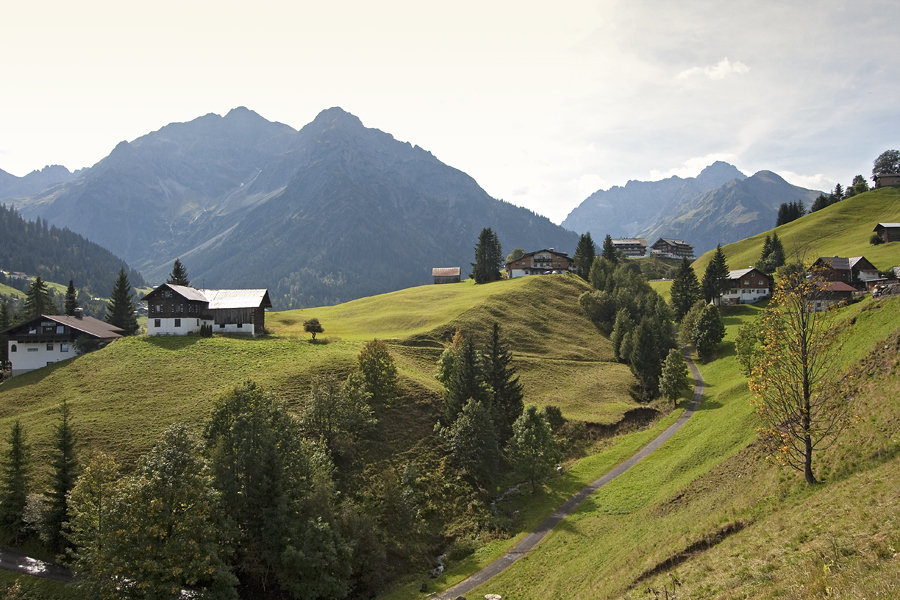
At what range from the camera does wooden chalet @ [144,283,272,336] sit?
7619cm

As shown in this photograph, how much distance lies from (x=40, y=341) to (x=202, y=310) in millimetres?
20965

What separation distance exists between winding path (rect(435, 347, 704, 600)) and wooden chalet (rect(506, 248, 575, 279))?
99.6 metres

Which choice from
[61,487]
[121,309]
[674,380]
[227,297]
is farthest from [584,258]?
[61,487]

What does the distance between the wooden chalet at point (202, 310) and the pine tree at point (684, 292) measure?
87639 millimetres

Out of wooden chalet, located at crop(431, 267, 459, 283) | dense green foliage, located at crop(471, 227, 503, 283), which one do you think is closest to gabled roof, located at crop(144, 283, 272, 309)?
dense green foliage, located at crop(471, 227, 503, 283)

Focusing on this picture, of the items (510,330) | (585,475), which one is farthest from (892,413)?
(510,330)

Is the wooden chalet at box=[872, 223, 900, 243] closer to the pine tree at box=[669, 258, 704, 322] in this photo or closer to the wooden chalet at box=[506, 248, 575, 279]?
the pine tree at box=[669, 258, 704, 322]

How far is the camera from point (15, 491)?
128 ft

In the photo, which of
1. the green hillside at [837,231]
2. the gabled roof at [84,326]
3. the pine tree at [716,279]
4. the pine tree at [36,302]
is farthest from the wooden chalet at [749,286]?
the pine tree at [36,302]

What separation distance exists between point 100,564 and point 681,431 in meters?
54.4

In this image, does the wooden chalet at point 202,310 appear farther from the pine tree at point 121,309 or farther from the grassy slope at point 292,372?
the pine tree at point 121,309

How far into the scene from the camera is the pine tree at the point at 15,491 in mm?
38812

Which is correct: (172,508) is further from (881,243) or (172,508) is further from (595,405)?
(881,243)

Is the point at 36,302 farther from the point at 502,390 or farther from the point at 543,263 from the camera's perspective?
the point at 543,263
